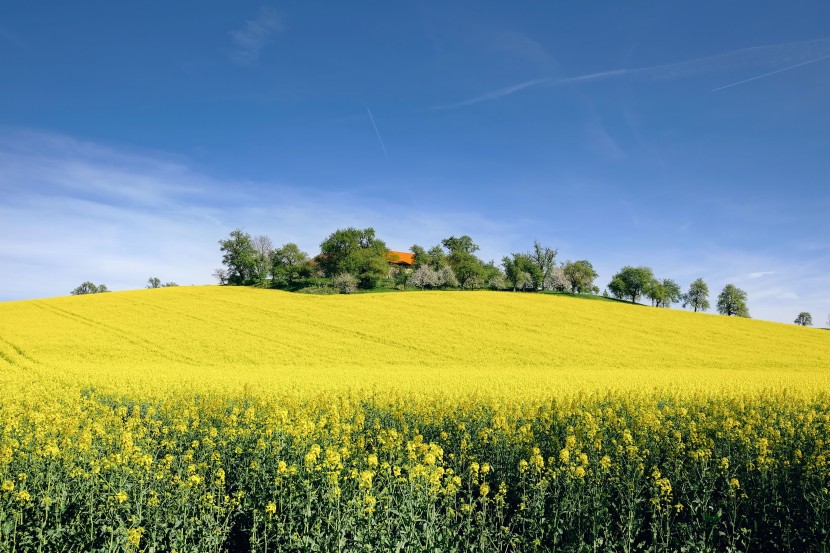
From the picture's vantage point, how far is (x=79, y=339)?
→ 3447cm

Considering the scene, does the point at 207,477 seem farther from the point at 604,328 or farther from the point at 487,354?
the point at 604,328

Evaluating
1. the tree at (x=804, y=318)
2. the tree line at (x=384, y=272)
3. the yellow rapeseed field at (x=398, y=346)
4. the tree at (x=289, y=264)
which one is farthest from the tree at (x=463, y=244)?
the tree at (x=804, y=318)

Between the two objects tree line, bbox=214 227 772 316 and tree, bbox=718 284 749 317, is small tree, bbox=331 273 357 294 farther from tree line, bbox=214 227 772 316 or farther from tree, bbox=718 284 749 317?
tree, bbox=718 284 749 317

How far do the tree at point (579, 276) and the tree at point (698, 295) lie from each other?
27646mm

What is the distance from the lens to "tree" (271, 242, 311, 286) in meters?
86.3

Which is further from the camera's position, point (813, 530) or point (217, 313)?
point (217, 313)

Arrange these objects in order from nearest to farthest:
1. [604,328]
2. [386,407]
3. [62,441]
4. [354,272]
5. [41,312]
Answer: [62,441]
[386,407]
[604,328]
[41,312]
[354,272]

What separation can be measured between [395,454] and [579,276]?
350 feet

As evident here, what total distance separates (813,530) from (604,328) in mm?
38182

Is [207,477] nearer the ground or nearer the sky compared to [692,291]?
nearer the ground

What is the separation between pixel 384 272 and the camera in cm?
8531

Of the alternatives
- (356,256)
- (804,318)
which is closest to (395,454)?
(356,256)

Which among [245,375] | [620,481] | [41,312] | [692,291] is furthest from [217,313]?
[692,291]

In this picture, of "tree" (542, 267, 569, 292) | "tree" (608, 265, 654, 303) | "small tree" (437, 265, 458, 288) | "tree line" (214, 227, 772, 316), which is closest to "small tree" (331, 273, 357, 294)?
"tree line" (214, 227, 772, 316)
